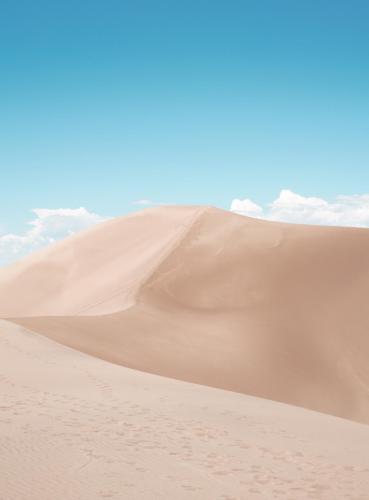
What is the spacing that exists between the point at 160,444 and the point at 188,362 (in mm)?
9307

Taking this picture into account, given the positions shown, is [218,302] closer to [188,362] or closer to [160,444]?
[188,362]

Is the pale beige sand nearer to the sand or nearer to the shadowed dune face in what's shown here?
the sand

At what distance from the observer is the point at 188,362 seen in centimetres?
1680

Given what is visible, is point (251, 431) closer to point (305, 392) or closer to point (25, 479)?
point (25, 479)

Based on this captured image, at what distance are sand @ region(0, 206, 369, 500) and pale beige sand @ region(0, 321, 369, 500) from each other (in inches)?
1.3

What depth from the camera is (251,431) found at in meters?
8.84

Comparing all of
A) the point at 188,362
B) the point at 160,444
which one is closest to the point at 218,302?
the point at 188,362

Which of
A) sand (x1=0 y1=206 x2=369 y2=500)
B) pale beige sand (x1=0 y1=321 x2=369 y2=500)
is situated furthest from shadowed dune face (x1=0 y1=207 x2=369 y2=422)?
pale beige sand (x1=0 y1=321 x2=369 y2=500)

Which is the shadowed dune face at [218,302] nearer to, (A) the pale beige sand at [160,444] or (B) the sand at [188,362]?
(B) the sand at [188,362]

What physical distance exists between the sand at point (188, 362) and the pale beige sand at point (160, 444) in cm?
3

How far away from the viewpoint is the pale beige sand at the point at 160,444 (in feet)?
19.7

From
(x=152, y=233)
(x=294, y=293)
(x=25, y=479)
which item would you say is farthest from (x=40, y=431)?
(x=152, y=233)

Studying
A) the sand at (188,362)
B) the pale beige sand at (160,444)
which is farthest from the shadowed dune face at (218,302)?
the pale beige sand at (160,444)

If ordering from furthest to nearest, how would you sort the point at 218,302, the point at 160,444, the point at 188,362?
the point at 218,302, the point at 188,362, the point at 160,444
